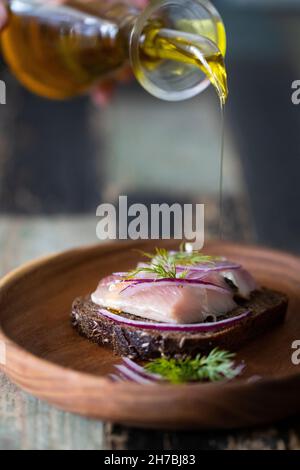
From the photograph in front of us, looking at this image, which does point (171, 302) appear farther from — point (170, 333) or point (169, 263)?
point (169, 263)

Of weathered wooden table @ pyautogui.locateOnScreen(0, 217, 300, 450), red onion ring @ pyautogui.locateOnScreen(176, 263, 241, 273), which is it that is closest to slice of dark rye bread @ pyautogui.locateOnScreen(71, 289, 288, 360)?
red onion ring @ pyautogui.locateOnScreen(176, 263, 241, 273)

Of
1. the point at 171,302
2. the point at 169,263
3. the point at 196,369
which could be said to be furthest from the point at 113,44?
the point at 196,369

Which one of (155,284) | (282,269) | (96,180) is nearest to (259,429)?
→ (155,284)

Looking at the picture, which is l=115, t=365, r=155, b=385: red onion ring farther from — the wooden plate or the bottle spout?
the bottle spout

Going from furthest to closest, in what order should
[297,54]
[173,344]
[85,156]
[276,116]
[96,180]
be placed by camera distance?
[297,54]
[276,116]
[85,156]
[96,180]
[173,344]

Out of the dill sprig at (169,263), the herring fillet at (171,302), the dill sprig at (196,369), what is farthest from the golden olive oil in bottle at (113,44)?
the dill sprig at (196,369)

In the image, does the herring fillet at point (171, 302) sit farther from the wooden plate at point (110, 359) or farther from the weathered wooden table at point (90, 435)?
the weathered wooden table at point (90, 435)

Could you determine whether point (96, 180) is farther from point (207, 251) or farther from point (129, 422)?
point (129, 422)
